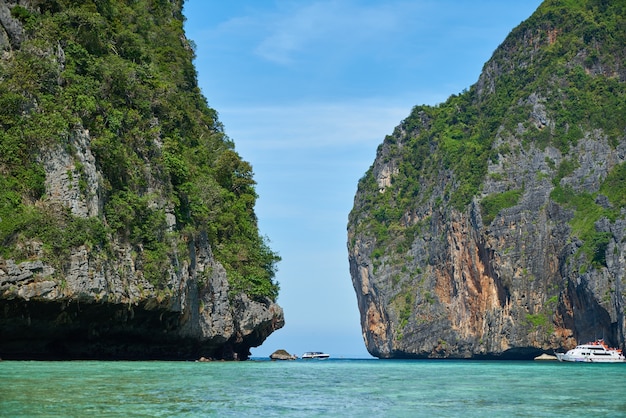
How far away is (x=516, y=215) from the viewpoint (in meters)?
80.8

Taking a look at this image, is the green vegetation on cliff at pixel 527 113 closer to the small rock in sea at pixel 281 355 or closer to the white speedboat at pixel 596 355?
the white speedboat at pixel 596 355

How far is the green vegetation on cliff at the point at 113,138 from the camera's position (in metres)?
27.8

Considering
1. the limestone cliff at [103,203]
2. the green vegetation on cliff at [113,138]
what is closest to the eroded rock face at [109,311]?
the limestone cliff at [103,203]

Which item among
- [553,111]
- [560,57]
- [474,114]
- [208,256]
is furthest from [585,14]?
[208,256]

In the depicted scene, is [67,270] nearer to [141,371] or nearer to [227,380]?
[141,371]

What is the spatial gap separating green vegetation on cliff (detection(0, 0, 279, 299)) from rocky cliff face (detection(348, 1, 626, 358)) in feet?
113

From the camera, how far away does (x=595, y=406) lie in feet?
62.2

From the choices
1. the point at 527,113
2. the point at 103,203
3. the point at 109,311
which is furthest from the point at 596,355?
the point at 103,203

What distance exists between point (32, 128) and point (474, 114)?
83889 millimetres

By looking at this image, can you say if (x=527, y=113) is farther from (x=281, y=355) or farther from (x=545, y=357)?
(x=281, y=355)

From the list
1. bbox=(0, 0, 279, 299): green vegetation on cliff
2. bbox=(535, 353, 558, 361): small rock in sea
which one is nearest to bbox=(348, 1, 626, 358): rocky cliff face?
bbox=(535, 353, 558, 361): small rock in sea

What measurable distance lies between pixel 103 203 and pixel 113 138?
287 cm

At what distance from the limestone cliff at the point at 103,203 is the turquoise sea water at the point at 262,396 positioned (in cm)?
311

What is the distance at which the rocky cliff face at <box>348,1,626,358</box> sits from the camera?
242 ft
